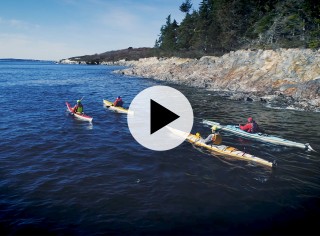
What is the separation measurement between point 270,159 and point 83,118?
1761 centimetres

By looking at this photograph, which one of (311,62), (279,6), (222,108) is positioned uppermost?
(279,6)

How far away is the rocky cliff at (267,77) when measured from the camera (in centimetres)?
3769

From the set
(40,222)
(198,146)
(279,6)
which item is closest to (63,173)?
(40,222)

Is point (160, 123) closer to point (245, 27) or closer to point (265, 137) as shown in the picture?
point (265, 137)

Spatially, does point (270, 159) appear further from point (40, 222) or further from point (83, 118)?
point (83, 118)

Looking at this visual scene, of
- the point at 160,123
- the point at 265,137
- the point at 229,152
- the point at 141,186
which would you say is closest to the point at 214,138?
the point at 229,152

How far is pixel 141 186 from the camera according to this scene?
47.0 ft

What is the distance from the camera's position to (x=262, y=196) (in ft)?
44.7

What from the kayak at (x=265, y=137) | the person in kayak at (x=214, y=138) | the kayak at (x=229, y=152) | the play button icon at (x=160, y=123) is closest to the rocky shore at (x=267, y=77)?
the play button icon at (x=160, y=123)

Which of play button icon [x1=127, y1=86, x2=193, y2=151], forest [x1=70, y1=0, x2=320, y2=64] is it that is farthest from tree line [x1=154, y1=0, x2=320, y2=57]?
play button icon [x1=127, y1=86, x2=193, y2=151]

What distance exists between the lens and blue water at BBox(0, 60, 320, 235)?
11.1 meters

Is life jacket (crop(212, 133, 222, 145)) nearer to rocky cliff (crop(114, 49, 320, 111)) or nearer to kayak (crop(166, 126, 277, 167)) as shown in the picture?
kayak (crop(166, 126, 277, 167))

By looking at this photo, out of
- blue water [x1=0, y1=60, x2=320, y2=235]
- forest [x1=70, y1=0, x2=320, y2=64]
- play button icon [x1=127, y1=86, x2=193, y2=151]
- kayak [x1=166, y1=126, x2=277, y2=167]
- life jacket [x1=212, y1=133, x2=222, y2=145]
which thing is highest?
forest [x1=70, y1=0, x2=320, y2=64]

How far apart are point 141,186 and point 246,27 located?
63.8m
